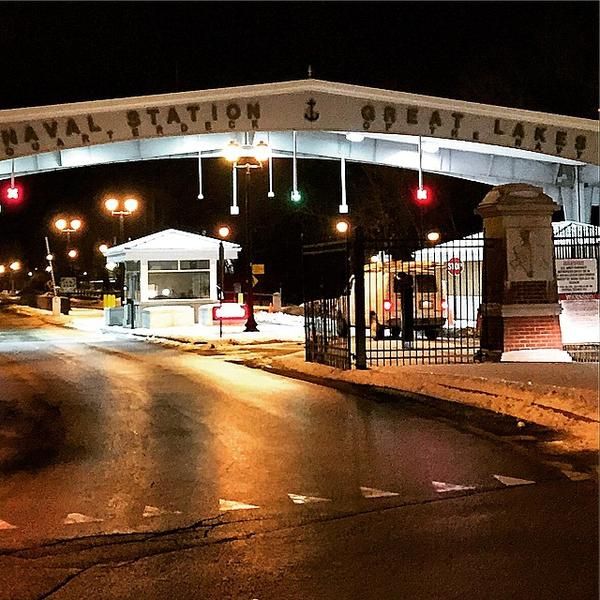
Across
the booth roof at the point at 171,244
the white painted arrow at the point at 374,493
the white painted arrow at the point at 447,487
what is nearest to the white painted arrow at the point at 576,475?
the white painted arrow at the point at 447,487

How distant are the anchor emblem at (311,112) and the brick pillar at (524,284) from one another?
3.77m

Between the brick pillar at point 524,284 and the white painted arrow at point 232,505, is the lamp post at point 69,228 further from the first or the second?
the white painted arrow at point 232,505

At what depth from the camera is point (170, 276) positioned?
38031 millimetres

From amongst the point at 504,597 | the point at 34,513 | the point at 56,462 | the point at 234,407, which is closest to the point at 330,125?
the point at 234,407

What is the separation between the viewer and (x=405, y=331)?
23172mm

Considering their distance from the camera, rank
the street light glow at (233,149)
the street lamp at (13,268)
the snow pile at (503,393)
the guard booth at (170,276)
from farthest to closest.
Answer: the street lamp at (13,268) → the guard booth at (170,276) → the street light glow at (233,149) → the snow pile at (503,393)

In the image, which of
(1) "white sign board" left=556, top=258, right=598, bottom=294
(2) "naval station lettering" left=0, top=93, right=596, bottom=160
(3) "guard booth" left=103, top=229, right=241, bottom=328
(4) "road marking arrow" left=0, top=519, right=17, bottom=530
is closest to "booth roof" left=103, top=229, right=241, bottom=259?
(3) "guard booth" left=103, top=229, right=241, bottom=328

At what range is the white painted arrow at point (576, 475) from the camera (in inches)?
350

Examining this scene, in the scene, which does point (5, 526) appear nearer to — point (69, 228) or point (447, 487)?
point (447, 487)

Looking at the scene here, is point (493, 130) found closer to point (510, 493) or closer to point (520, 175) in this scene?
point (520, 175)

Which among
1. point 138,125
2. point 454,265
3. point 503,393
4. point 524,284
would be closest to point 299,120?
point 138,125

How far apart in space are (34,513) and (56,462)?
2.14 metres

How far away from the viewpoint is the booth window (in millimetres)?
37719

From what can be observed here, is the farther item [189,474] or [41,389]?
[41,389]
